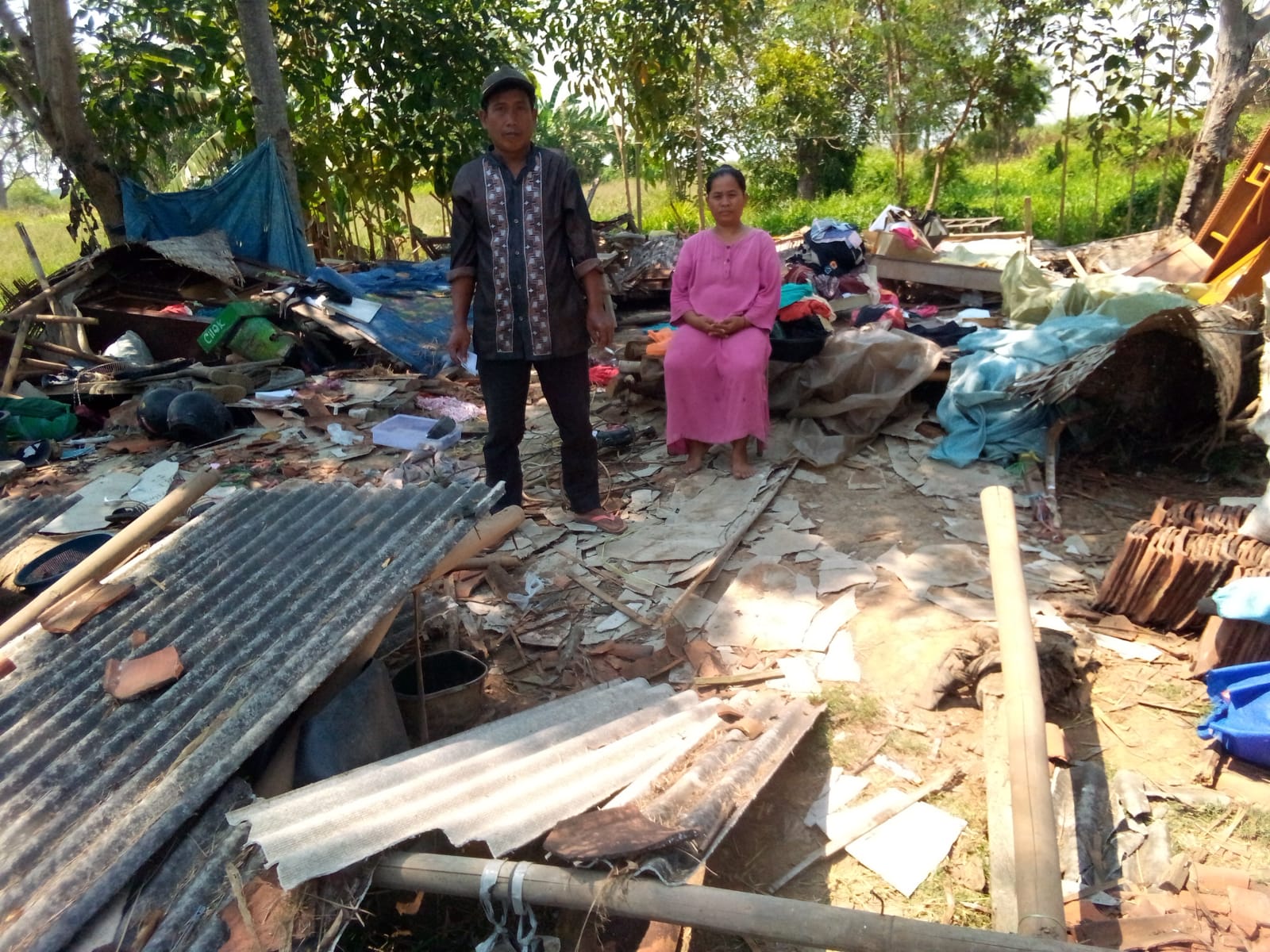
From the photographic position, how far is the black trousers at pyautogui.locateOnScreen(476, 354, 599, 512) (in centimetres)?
393

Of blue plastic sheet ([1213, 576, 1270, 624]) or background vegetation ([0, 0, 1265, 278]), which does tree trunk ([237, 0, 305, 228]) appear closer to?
background vegetation ([0, 0, 1265, 278])

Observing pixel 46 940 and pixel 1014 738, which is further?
pixel 1014 738

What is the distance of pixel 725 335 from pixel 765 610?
181 centimetres

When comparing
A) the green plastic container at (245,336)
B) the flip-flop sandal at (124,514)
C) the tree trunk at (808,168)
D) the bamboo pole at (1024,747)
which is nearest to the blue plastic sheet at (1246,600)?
the bamboo pole at (1024,747)

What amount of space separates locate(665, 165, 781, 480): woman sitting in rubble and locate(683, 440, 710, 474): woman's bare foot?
0.09 meters

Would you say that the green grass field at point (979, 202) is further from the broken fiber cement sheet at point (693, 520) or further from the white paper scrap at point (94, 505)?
the broken fiber cement sheet at point (693, 520)

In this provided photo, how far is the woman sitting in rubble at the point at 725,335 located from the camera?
15.5 ft

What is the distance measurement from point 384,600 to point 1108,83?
12.4m

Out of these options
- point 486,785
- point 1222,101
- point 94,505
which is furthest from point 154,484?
point 1222,101

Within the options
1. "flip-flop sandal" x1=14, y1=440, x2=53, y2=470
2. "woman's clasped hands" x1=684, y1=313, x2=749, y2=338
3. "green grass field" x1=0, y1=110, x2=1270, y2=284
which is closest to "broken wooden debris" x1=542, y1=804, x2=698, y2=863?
"woman's clasped hands" x1=684, y1=313, x2=749, y2=338

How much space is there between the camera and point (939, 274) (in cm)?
799

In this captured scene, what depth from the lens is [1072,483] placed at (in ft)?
15.1

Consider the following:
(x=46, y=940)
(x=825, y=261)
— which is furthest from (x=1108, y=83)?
(x=46, y=940)

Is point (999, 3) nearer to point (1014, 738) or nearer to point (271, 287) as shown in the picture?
point (271, 287)
